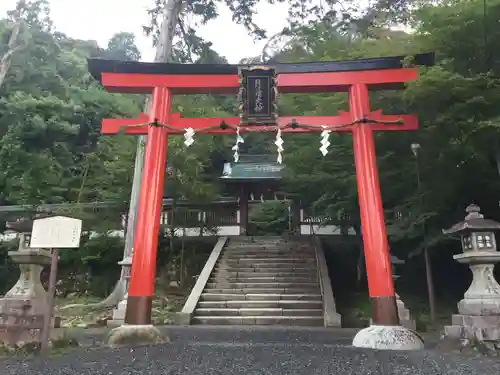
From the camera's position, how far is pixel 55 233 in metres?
5.72

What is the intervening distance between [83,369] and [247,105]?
512cm

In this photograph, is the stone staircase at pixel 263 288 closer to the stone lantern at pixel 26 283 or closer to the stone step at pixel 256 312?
the stone step at pixel 256 312

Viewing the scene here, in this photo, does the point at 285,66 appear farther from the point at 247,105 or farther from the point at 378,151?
the point at 378,151

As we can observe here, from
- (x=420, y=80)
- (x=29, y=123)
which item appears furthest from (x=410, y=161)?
(x=29, y=123)

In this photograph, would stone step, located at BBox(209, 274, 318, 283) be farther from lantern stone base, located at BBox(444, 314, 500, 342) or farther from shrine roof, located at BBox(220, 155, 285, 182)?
lantern stone base, located at BBox(444, 314, 500, 342)

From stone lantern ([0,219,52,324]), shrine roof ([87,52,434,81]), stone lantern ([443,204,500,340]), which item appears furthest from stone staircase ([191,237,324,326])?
shrine roof ([87,52,434,81])

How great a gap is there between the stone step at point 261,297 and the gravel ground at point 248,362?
4492mm

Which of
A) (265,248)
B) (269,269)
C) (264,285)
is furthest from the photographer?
(265,248)

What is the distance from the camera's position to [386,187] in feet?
36.7

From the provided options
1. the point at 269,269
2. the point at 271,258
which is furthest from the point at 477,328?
the point at 271,258

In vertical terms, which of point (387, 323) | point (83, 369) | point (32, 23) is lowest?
point (83, 369)

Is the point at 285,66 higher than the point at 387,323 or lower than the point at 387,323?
higher

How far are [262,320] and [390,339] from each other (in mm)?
4453

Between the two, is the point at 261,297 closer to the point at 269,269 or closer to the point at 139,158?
the point at 269,269
